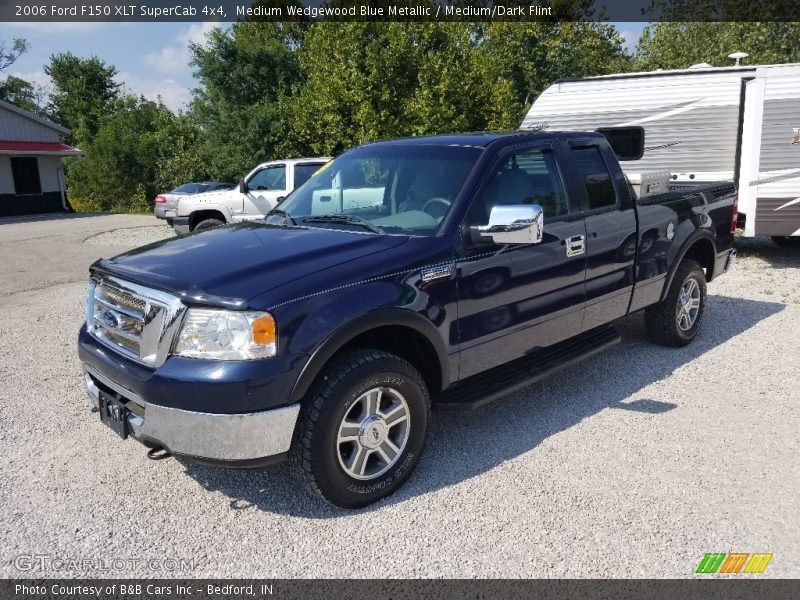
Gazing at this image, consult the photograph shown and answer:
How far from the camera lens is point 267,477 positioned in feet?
12.3

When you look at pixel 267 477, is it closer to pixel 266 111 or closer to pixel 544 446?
pixel 544 446

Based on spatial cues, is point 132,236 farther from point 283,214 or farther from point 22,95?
point 22,95

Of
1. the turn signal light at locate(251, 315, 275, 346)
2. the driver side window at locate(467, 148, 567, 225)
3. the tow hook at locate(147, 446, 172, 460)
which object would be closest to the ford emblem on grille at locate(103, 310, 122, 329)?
the tow hook at locate(147, 446, 172, 460)

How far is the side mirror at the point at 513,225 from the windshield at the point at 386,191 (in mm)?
311

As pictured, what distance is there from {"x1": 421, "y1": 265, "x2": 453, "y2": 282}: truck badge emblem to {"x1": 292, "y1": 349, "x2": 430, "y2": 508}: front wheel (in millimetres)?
457

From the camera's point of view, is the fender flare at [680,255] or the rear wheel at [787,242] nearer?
the fender flare at [680,255]

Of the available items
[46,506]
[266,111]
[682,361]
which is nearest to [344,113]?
[266,111]

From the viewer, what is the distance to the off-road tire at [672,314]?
18.4ft

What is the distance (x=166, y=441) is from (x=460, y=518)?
1455 millimetres

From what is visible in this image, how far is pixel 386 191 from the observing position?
4164mm

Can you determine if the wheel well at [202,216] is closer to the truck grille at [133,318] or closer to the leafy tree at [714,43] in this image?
the truck grille at [133,318]

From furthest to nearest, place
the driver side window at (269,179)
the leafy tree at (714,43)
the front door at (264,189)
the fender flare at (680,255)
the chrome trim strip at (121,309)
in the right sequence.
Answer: the leafy tree at (714,43)
the driver side window at (269,179)
the front door at (264,189)
the fender flare at (680,255)
the chrome trim strip at (121,309)

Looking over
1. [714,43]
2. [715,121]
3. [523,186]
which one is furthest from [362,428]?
[714,43]

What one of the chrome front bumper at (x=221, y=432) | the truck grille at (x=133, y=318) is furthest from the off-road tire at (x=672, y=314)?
the truck grille at (x=133, y=318)
